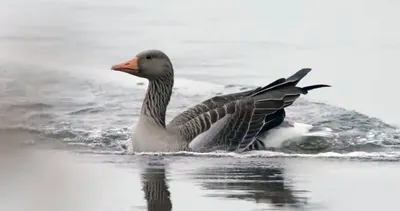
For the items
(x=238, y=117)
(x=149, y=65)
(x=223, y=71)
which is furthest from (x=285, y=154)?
(x=223, y=71)

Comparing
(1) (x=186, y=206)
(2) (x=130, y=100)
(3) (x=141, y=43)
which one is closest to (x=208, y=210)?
(1) (x=186, y=206)

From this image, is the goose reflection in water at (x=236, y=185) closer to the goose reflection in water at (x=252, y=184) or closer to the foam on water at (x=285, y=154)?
the goose reflection in water at (x=252, y=184)

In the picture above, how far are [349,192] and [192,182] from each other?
3.41 feet

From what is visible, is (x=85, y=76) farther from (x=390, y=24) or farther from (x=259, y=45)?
(x=390, y=24)

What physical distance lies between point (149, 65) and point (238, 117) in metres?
0.93

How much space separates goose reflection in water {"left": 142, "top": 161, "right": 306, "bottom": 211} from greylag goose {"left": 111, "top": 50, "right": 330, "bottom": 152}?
3.26ft

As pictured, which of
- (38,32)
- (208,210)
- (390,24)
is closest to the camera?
(38,32)

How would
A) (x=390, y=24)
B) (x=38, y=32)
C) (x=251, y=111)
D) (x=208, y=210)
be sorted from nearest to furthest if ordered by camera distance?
(x=38, y=32), (x=208, y=210), (x=251, y=111), (x=390, y=24)

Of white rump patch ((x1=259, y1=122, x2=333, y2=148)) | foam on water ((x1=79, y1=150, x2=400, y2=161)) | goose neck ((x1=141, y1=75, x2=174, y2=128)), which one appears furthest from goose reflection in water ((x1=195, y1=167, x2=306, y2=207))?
goose neck ((x1=141, y1=75, x2=174, y2=128))

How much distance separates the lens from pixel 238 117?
344 inches

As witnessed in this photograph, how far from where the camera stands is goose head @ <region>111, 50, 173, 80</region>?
8.70 meters

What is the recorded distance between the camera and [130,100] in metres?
10.9

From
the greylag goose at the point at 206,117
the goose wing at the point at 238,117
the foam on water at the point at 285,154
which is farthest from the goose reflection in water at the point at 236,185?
the goose wing at the point at 238,117

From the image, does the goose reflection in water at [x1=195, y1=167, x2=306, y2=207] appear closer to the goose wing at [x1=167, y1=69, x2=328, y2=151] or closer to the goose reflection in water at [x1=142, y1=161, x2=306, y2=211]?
the goose reflection in water at [x1=142, y1=161, x2=306, y2=211]
